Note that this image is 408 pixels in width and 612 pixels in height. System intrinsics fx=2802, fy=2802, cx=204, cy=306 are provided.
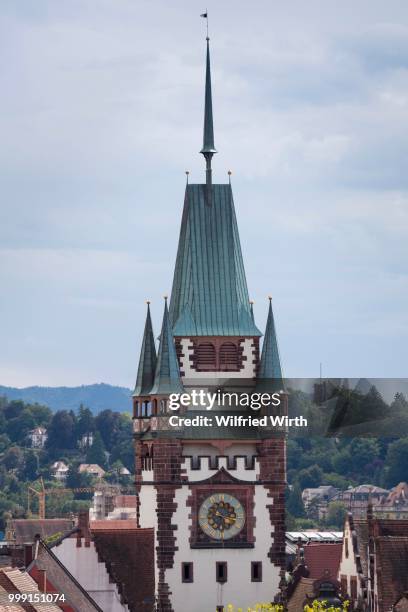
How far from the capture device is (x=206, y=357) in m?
→ 140

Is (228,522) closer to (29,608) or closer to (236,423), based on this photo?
(236,423)

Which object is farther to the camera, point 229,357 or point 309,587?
point 229,357

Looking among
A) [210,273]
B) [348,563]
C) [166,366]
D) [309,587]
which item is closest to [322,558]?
[348,563]

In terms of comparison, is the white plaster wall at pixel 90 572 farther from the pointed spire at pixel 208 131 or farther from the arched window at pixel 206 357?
the pointed spire at pixel 208 131

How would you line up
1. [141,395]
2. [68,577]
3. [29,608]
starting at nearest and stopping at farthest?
1. [29,608]
2. [68,577]
3. [141,395]

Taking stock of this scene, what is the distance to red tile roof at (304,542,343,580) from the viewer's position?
6209 inches

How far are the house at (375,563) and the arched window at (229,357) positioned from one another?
9567 mm

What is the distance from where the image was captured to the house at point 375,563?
13025cm

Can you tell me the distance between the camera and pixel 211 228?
142625 millimetres

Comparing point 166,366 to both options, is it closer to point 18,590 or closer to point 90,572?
point 90,572

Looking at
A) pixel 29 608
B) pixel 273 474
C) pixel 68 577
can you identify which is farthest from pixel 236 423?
pixel 29 608

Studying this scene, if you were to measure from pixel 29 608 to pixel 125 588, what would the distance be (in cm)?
3364

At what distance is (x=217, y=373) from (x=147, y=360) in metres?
4.22

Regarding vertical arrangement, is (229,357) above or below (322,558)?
above
